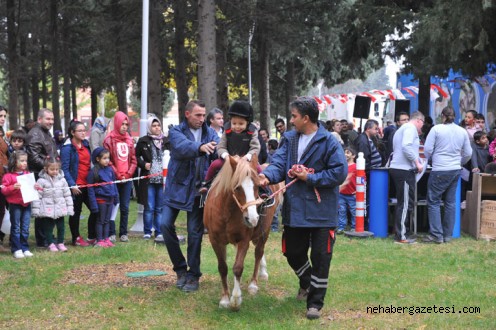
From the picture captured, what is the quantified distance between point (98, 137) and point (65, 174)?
1883 millimetres

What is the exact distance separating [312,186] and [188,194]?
70.7 inches

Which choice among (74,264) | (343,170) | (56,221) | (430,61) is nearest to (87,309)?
(74,264)

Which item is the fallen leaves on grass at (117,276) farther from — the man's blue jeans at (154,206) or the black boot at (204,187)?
the man's blue jeans at (154,206)

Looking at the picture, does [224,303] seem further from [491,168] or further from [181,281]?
[491,168]

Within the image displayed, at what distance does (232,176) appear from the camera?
6.75 meters

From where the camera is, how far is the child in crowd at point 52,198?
34.0ft

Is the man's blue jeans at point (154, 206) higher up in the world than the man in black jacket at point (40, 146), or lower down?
lower down

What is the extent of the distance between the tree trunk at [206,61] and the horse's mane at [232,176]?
806 cm

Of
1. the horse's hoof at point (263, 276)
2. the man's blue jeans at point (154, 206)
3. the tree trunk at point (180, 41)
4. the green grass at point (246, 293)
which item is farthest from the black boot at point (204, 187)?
the tree trunk at point (180, 41)

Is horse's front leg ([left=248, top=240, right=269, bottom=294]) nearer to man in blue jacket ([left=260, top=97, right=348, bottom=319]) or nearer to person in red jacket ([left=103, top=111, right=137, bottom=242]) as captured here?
man in blue jacket ([left=260, top=97, right=348, bottom=319])

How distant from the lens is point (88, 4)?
2616 cm

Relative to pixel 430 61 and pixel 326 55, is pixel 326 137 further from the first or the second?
pixel 326 55

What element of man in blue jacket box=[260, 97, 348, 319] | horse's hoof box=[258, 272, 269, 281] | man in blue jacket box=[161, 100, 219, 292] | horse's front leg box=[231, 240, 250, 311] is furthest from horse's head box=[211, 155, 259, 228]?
horse's hoof box=[258, 272, 269, 281]

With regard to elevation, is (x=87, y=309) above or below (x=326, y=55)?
below
